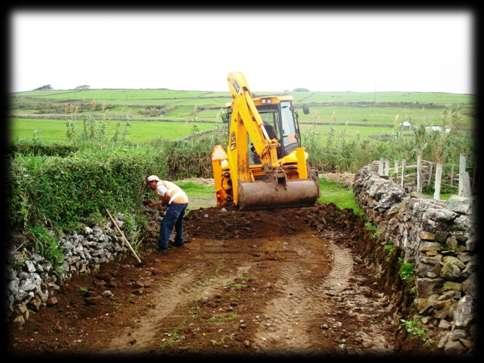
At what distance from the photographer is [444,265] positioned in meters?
8.02

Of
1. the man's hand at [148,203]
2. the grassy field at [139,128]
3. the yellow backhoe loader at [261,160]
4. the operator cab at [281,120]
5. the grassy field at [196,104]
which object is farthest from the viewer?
the grassy field at [196,104]

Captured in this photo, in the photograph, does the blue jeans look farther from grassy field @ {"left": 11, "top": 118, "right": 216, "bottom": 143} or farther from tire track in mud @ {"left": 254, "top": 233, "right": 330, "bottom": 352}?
grassy field @ {"left": 11, "top": 118, "right": 216, "bottom": 143}

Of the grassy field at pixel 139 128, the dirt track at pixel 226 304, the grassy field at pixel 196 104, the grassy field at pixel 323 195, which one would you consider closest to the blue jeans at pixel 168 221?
the dirt track at pixel 226 304

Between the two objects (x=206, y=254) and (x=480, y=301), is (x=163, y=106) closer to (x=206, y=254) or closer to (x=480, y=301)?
(x=206, y=254)

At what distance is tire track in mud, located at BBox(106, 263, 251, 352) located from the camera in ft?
A: 25.2

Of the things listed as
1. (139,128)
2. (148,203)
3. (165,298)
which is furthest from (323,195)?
(139,128)

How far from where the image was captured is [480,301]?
21.4 feet

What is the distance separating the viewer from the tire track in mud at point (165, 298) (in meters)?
7.69

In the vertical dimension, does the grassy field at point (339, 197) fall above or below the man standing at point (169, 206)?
below

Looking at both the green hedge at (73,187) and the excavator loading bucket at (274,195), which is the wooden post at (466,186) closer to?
the excavator loading bucket at (274,195)

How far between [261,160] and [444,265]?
643 cm

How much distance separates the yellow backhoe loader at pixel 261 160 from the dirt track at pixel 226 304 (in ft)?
3.89

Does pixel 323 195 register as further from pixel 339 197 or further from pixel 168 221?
pixel 168 221

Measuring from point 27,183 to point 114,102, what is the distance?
4005 cm
